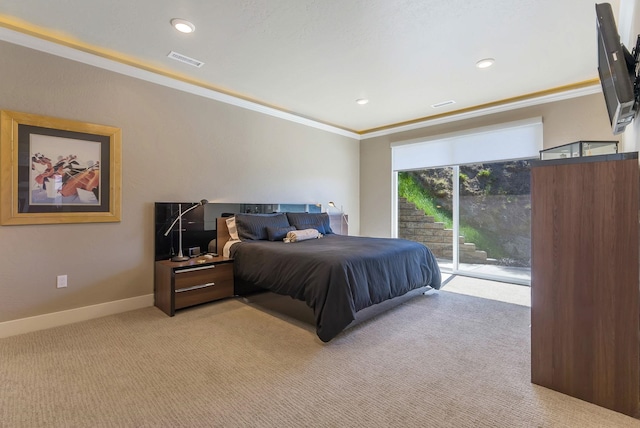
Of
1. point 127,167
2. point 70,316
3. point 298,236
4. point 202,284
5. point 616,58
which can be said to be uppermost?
point 616,58

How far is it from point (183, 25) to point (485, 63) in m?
3.07

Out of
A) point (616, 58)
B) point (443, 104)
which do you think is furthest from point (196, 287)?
point (443, 104)

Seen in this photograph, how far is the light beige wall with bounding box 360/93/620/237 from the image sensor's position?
3.72 m

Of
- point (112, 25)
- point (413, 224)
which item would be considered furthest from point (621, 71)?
point (413, 224)

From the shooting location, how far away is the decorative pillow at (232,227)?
12.7 ft

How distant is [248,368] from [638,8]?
3408 mm

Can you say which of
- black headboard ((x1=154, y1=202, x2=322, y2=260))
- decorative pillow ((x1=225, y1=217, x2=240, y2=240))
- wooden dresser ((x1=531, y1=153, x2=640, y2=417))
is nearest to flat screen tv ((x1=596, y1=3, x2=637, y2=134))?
wooden dresser ((x1=531, y1=153, x2=640, y2=417))

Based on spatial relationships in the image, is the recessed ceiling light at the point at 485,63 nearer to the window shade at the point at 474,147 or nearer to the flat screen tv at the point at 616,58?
the window shade at the point at 474,147

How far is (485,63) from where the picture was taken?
321 centimetres

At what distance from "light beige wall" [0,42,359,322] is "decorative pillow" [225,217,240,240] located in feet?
1.03

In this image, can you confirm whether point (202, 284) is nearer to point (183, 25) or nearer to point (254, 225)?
point (254, 225)

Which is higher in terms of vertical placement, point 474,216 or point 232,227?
point 474,216

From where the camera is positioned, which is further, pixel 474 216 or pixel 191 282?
pixel 474 216

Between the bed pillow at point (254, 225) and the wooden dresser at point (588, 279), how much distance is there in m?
2.97
